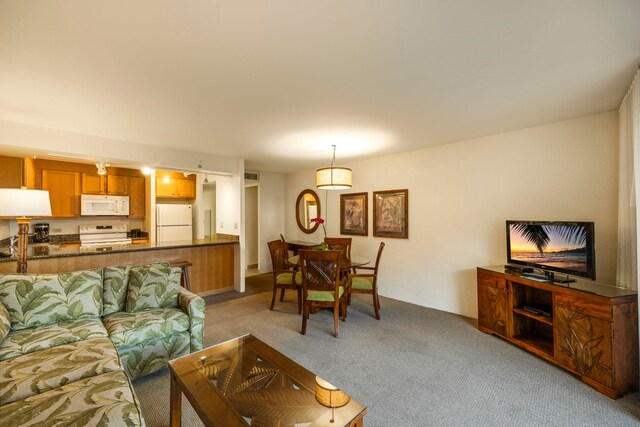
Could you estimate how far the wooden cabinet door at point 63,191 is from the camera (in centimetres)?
473

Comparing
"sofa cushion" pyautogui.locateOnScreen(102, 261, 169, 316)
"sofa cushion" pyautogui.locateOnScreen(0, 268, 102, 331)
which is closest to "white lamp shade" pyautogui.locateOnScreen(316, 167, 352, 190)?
"sofa cushion" pyautogui.locateOnScreen(102, 261, 169, 316)

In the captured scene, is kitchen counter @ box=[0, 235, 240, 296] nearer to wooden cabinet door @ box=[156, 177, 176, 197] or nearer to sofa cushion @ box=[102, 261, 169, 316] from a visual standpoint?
sofa cushion @ box=[102, 261, 169, 316]

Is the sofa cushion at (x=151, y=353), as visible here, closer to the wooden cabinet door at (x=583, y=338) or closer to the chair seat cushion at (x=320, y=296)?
the chair seat cushion at (x=320, y=296)

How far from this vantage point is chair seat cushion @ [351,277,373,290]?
3662 mm

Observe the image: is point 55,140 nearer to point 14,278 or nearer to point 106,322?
point 14,278

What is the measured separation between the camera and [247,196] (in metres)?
7.05

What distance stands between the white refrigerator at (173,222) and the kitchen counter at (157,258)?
1.01 meters

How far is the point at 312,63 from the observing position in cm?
183

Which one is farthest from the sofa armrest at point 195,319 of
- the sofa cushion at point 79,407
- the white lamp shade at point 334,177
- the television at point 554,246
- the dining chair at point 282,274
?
the television at point 554,246

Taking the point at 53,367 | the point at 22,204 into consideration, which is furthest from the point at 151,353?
the point at 22,204

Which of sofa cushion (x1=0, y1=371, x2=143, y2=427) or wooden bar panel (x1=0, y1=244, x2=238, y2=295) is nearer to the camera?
sofa cushion (x1=0, y1=371, x2=143, y2=427)

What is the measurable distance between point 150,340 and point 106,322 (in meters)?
0.44

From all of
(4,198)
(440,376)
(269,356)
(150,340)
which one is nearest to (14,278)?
(4,198)

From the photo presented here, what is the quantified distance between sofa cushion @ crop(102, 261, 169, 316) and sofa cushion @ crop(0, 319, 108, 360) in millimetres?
257
